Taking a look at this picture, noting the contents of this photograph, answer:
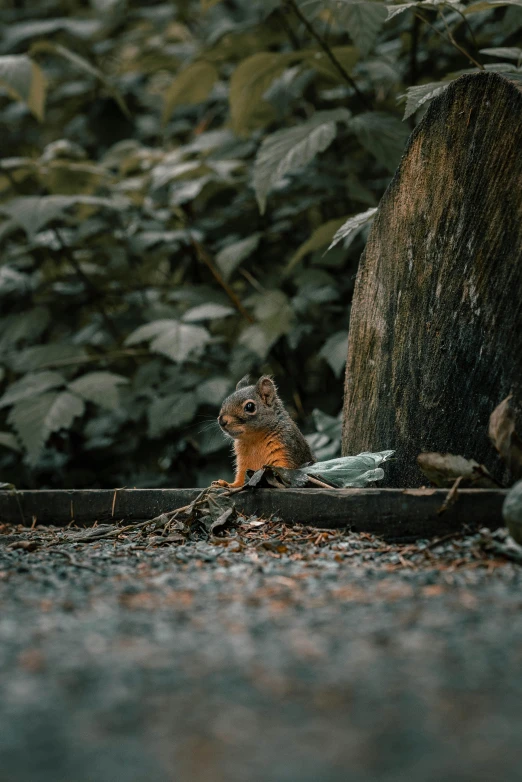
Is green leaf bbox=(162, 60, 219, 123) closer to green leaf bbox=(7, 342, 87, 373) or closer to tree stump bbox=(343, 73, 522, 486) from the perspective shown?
green leaf bbox=(7, 342, 87, 373)

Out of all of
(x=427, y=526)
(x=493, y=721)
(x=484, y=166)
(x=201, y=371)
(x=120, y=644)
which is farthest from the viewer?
(x=201, y=371)

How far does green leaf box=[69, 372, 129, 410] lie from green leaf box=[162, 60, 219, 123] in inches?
61.2

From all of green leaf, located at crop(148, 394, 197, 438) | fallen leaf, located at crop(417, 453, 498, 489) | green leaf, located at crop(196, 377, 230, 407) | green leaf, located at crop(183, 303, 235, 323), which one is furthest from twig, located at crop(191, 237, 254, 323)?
fallen leaf, located at crop(417, 453, 498, 489)

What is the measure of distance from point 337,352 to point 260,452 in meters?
0.61

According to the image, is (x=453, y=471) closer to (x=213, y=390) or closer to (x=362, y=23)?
(x=362, y=23)

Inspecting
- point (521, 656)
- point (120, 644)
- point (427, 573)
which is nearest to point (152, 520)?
point (427, 573)

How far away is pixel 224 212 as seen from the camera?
5.04m

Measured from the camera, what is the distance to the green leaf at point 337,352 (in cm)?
372

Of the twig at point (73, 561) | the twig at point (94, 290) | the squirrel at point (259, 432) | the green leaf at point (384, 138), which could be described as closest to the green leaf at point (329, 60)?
the green leaf at point (384, 138)

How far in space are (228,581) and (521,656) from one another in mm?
681

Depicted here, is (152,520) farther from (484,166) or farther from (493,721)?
(493,721)

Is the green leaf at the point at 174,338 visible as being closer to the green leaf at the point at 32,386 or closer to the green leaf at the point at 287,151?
the green leaf at the point at 32,386

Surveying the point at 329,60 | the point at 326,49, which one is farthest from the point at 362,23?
the point at 329,60

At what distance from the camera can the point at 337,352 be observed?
3.79m
